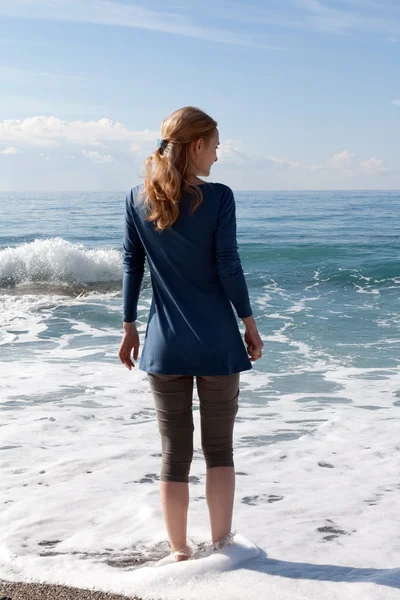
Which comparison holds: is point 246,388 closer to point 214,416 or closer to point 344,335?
point 344,335

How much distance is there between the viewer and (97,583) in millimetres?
2777

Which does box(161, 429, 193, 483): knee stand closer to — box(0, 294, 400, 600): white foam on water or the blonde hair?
box(0, 294, 400, 600): white foam on water

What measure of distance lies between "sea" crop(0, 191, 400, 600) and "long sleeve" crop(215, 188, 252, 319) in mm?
1098

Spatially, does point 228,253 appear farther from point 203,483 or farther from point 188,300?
point 203,483

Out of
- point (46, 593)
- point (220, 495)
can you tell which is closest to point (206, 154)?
point (220, 495)

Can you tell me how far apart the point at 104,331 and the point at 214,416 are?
7416 millimetres

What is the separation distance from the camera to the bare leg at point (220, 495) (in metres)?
2.85

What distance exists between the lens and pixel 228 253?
2602 mm

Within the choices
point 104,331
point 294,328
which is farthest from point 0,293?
point 294,328

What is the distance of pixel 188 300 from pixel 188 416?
0.48m

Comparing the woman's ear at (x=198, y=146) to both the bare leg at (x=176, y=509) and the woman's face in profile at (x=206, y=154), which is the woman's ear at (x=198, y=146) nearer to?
the woman's face in profile at (x=206, y=154)

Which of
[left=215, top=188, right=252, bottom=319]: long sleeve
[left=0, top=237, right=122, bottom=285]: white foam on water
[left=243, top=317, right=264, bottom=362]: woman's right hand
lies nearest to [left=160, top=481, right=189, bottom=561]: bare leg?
[left=243, top=317, right=264, bottom=362]: woman's right hand

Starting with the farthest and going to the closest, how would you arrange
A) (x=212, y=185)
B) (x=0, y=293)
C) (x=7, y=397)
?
(x=0, y=293)
(x=7, y=397)
(x=212, y=185)

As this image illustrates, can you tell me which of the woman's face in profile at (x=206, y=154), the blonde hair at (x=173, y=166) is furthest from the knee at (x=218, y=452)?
the woman's face in profile at (x=206, y=154)
